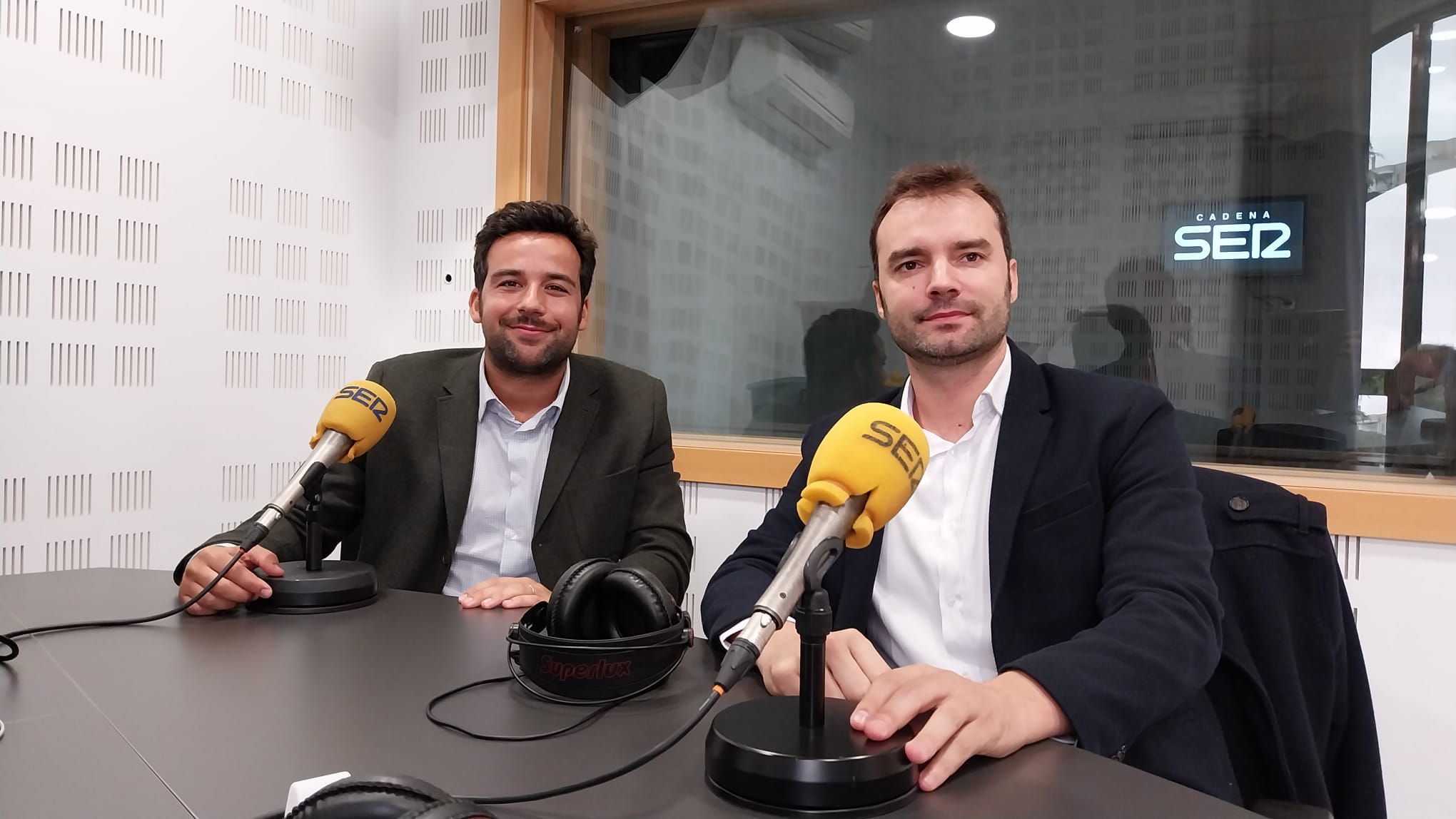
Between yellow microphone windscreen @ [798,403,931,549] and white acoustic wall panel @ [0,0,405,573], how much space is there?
218cm

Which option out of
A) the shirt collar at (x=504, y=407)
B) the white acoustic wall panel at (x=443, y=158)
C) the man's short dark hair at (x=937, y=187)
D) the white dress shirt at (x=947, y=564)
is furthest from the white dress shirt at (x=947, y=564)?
the white acoustic wall panel at (x=443, y=158)

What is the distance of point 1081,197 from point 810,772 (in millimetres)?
2192

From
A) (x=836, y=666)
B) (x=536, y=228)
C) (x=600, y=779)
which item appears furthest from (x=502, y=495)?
(x=600, y=779)

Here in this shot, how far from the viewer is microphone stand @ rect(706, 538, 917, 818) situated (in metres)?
0.72

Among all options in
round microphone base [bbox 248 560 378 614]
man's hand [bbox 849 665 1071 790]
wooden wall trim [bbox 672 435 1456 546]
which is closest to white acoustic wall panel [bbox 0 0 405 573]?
round microphone base [bbox 248 560 378 614]

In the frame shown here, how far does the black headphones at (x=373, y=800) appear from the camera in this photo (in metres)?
0.53

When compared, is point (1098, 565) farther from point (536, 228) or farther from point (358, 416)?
point (536, 228)

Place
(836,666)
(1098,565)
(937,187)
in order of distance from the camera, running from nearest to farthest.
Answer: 1. (836,666)
2. (1098,565)
3. (937,187)

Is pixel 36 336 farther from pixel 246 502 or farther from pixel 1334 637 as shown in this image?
pixel 1334 637

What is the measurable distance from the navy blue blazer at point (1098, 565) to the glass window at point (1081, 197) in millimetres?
1087

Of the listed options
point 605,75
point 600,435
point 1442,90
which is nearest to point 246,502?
point 600,435

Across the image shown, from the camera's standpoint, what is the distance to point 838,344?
2830 mm

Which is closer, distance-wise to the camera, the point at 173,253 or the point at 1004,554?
the point at 1004,554

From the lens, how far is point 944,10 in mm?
2719
